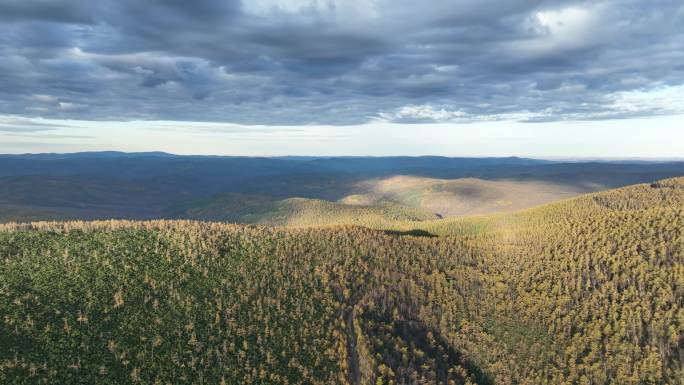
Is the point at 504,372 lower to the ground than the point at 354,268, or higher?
lower

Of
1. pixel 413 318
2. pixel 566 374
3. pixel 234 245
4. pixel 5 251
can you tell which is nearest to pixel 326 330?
pixel 413 318

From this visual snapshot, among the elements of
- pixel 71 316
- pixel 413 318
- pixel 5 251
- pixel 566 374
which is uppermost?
pixel 5 251

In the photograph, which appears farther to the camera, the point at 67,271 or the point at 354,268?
the point at 354,268

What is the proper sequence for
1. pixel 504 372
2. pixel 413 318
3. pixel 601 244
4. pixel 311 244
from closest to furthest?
pixel 504 372 → pixel 413 318 → pixel 311 244 → pixel 601 244

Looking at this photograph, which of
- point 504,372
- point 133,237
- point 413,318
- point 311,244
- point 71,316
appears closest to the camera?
point 71,316

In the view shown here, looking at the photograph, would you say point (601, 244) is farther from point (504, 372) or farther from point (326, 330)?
point (326, 330)

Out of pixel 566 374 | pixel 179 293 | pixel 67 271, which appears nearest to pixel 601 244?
pixel 566 374
